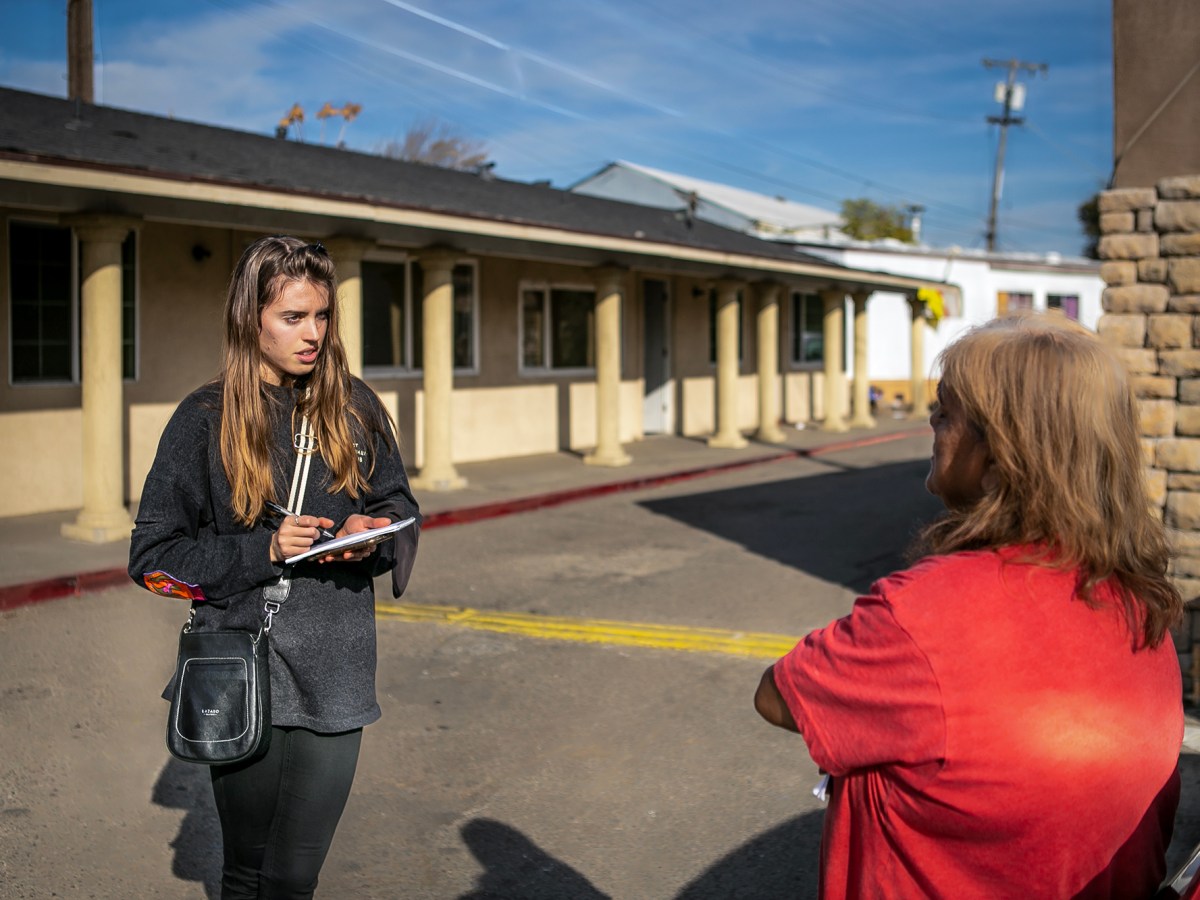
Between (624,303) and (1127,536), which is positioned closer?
(1127,536)

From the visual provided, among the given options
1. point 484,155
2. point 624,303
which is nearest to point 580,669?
point 624,303

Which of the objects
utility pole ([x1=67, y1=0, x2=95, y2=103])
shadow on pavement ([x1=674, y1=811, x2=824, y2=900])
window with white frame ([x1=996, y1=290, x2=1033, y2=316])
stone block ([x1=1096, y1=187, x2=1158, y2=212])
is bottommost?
shadow on pavement ([x1=674, y1=811, x2=824, y2=900])

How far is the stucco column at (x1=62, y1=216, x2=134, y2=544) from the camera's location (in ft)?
33.0

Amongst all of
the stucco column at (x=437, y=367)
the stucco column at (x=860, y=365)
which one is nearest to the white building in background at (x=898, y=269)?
the stucco column at (x=860, y=365)

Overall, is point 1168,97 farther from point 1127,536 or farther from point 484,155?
point 484,155

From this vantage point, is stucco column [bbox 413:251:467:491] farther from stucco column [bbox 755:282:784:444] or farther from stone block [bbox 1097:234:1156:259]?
stone block [bbox 1097:234:1156:259]

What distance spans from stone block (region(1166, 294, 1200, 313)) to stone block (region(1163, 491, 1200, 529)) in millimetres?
963

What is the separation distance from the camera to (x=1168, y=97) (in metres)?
6.22

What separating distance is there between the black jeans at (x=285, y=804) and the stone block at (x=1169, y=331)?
5138 millimetres

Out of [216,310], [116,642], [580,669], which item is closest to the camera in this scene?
[580,669]

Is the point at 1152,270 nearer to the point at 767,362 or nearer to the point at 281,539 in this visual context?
the point at 281,539

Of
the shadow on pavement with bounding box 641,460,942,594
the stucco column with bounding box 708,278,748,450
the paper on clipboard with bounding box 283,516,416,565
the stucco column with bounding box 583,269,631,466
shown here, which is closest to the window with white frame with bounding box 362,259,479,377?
the stucco column with bounding box 583,269,631,466

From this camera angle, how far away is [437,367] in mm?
14008

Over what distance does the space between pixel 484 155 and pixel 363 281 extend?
130ft
